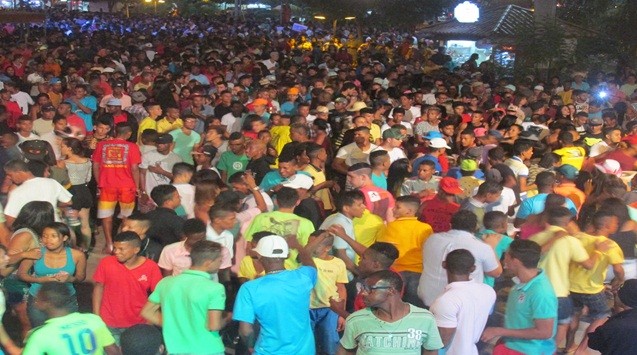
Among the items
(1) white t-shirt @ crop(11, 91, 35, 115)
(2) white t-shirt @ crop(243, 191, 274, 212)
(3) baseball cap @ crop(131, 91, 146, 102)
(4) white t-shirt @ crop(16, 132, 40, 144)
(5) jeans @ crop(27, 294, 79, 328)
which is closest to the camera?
(5) jeans @ crop(27, 294, 79, 328)

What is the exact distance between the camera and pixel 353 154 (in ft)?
31.0

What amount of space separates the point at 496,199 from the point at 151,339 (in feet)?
11.2

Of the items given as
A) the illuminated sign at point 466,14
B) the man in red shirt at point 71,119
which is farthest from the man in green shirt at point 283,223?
the illuminated sign at point 466,14

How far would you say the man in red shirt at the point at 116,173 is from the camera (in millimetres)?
8664

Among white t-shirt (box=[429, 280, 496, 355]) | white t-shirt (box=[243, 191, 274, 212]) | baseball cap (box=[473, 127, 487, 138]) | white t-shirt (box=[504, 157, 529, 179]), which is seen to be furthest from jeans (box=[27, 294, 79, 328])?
baseball cap (box=[473, 127, 487, 138])

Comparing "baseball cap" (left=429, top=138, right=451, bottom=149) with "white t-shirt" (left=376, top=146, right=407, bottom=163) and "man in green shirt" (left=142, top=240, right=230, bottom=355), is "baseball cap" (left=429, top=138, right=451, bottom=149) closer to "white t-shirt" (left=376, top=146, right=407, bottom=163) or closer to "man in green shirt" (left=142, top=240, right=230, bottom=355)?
"white t-shirt" (left=376, top=146, right=407, bottom=163)

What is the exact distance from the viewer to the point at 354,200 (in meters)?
6.71

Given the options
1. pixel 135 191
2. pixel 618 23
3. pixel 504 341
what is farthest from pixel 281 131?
pixel 618 23

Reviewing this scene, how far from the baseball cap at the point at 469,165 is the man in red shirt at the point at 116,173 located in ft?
10.7

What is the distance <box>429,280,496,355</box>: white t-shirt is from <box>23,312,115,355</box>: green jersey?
75.4 inches

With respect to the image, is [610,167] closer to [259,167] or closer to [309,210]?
[309,210]

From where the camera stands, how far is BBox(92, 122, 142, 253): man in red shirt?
8664mm

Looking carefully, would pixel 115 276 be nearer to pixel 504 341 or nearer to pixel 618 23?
pixel 504 341

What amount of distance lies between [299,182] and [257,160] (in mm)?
1240
